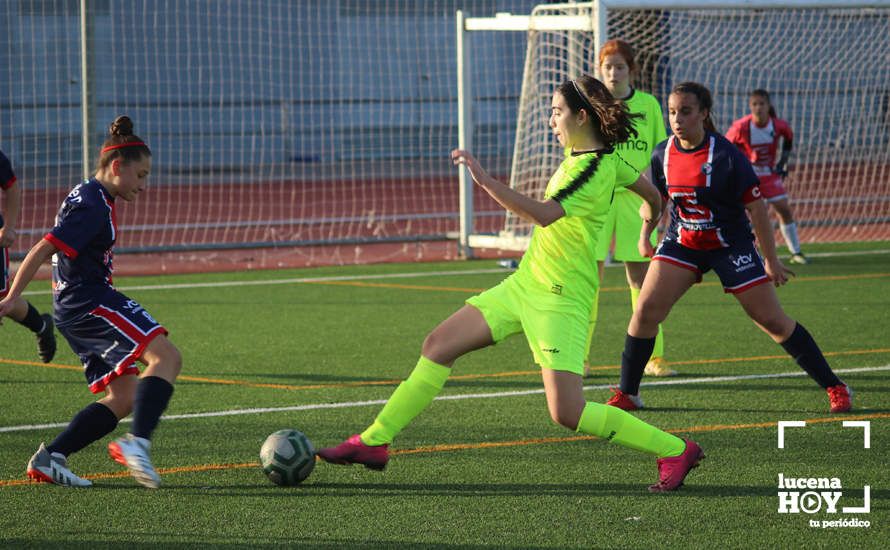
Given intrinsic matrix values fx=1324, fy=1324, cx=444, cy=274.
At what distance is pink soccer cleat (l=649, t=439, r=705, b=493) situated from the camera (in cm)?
545

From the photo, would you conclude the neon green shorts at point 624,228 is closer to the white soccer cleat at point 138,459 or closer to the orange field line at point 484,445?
the orange field line at point 484,445

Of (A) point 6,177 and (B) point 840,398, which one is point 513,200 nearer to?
(B) point 840,398

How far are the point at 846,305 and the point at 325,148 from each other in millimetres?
20228

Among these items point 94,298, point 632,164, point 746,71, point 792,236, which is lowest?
point 792,236

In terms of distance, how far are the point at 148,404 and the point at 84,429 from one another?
1.19 feet

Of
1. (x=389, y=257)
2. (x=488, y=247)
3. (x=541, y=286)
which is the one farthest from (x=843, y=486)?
(x=389, y=257)

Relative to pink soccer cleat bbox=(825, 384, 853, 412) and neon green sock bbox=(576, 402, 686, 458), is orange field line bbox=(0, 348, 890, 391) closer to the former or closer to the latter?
pink soccer cleat bbox=(825, 384, 853, 412)

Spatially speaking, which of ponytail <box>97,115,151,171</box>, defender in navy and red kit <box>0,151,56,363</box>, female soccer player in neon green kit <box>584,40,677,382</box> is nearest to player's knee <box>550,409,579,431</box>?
ponytail <box>97,115,151,171</box>

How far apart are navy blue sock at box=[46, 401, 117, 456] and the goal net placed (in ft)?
30.2

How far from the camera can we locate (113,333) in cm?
564

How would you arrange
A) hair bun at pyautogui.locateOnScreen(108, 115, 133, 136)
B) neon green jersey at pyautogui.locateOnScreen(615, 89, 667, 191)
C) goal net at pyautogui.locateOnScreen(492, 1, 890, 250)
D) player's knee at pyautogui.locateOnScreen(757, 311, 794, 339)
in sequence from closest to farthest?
hair bun at pyautogui.locateOnScreen(108, 115, 133, 136) < player's knee at pyautogui.locateOnScreen(757, 311, 794, 339) < neon green jersey at pyautogui.locateOnScreen(615, 89, 667, 191) < goal net at pyautogui.locateOnScreen(492, 1, 890, 250)

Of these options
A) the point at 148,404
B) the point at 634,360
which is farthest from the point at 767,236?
the point at 148,404

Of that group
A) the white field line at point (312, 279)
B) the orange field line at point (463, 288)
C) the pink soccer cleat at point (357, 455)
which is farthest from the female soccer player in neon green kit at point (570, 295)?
the white field line at point (312, 279)

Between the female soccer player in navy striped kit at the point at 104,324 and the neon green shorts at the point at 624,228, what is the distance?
3321 mm
